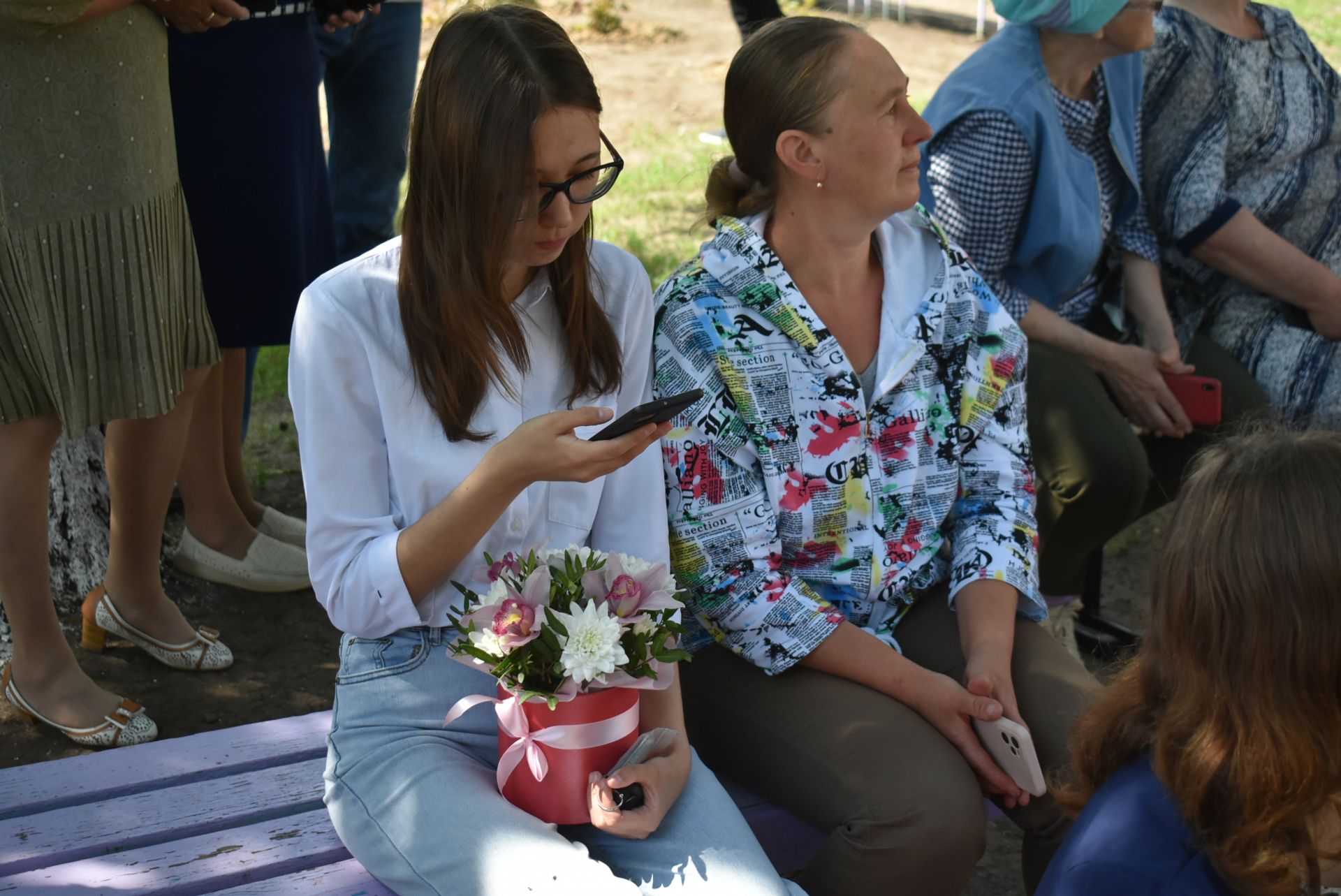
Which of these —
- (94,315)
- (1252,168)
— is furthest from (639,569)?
(1252,168)

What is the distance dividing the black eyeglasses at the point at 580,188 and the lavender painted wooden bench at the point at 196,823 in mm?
1047

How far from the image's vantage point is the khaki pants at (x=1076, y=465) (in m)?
3.22

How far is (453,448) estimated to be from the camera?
86.6 inches

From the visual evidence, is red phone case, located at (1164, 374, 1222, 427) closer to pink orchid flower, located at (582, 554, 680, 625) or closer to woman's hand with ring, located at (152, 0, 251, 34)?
pink orchid flower, located at (582, 554, 680, 625)

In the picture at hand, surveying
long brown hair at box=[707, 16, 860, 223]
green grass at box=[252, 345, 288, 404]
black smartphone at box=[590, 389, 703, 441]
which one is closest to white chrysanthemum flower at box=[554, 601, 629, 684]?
black smartphone at box=[590, 389, 703, 441]

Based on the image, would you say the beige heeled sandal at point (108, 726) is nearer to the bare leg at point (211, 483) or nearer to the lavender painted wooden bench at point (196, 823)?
the lavender painted wooden bench at point (196, 823)

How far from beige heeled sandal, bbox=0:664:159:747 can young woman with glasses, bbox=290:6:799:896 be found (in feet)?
3.13

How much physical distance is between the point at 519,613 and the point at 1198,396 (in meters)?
2.25

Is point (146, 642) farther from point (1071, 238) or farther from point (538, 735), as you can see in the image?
point (1071, 238)

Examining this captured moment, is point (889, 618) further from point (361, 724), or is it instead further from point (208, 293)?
point (208, 293)

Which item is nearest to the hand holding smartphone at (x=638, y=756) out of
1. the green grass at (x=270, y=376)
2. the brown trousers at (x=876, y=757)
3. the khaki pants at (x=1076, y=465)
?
the brown trousers at (x=876, y=757)

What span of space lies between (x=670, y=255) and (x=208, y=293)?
328cm

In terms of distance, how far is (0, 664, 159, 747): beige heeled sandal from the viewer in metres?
2.89

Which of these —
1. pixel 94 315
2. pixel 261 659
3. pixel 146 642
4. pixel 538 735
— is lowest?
pixel 261 659
